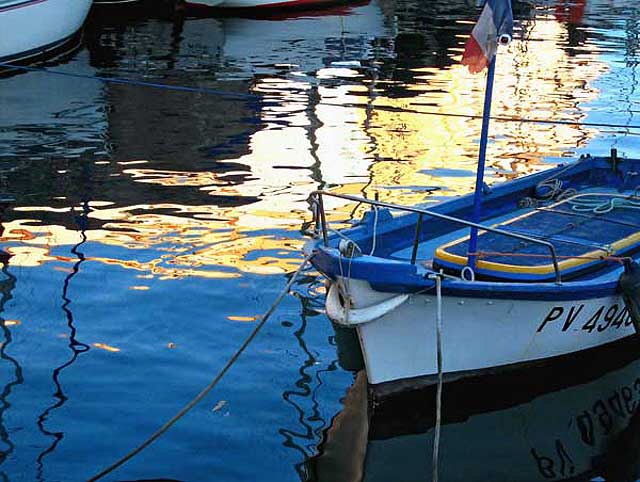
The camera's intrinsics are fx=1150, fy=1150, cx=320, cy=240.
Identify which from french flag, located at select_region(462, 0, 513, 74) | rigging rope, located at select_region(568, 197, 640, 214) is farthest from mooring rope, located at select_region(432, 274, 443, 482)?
rigging rope, located at select_region(568, 197, 640, 214)

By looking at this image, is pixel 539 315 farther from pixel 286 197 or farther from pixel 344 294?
pixel 286 197

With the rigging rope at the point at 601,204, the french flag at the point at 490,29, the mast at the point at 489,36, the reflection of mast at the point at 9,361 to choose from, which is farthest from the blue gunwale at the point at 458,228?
the reflection of mast at the point at 9,361

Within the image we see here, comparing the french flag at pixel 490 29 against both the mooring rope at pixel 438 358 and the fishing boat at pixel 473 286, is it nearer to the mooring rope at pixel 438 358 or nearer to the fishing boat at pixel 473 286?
the fishing boat at pixel 473 286

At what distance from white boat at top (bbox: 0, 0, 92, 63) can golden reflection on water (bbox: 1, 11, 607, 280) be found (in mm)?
4639

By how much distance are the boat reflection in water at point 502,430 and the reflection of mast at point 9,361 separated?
6.64ft

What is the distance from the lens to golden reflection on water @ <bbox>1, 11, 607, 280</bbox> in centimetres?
1170

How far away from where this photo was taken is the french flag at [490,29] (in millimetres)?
7957

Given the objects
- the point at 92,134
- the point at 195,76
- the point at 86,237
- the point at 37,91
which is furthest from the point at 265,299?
the point at 195,76

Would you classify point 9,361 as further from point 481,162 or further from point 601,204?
point 601,204

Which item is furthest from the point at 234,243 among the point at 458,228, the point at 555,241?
the point at 555,241

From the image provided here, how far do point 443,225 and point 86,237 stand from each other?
3.89 metres

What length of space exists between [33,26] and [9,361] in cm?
1447

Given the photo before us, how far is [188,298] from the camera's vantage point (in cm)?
1035

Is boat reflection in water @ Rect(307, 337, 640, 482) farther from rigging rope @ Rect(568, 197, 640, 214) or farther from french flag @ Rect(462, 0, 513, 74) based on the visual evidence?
french flag @ Rect(462, 0, 513, 74)
